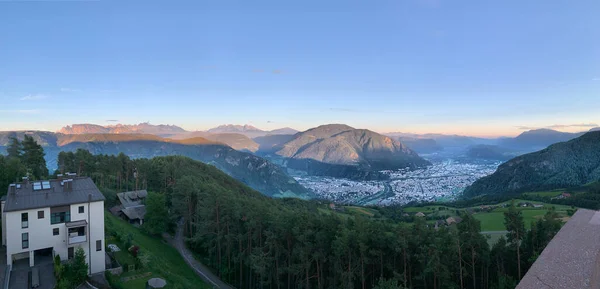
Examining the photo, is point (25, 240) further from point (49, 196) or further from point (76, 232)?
point (49, 196)

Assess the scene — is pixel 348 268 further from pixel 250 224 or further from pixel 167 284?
pixel 167 284

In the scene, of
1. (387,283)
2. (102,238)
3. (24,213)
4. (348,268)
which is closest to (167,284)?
(102,238)

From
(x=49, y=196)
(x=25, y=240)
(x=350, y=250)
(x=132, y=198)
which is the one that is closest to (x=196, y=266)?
(x=25, y=240)

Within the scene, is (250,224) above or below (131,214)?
above

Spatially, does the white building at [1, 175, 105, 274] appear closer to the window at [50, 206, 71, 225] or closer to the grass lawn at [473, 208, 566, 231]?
the window at [50, 206, 71, 225]

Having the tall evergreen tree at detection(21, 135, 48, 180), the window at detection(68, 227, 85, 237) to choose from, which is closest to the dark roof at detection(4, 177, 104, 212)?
the window at detection(68, 227, 85, 237)

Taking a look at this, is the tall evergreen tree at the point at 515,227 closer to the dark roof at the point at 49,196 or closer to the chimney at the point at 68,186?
the dark roof at the point at 49,196
